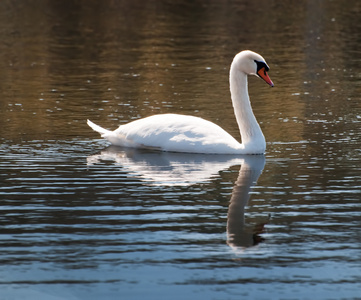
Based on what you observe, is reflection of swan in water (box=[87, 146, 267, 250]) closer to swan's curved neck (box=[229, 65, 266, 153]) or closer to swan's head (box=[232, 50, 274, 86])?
swan's curved neck (box=[229, 65, 266, 153])

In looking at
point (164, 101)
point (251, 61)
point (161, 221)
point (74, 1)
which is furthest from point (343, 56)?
point (74, 1)

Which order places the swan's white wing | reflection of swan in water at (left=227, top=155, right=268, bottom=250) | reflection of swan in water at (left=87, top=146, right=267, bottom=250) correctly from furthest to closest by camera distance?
the swan's white wing, reflection of swan in water at (left=87, top=146, right=267, bottom=250), reflection of swan in water at (left=227, top=155, right=268, bottom=250)

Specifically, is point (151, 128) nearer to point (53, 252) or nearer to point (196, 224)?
point (196, 224)

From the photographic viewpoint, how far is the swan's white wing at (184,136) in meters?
10.7

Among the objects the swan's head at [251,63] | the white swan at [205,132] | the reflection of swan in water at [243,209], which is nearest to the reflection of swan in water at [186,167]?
the reflection of swan in water at [243,209]

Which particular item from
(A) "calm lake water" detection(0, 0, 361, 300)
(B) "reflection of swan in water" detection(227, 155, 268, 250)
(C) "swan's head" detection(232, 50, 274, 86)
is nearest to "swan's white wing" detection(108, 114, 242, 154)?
(A) "calm lake water" detection(0, 0, 361, 300)

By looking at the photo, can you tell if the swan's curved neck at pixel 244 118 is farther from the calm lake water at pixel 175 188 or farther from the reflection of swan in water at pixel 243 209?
the calm lake water at pixel 175 188

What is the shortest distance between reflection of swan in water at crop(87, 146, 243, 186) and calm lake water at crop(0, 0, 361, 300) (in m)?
0.02

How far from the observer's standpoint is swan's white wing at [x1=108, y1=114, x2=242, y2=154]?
10.7 m

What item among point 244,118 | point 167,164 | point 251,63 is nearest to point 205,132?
point 244,118

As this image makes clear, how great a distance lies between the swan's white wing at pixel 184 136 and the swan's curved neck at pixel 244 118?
155 mm

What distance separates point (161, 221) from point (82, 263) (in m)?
1.28

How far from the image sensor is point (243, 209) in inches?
Answer: 316

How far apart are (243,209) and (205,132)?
2.83 meters
